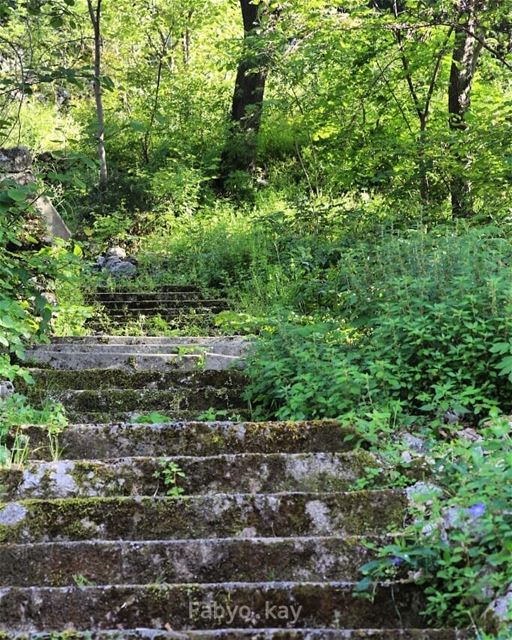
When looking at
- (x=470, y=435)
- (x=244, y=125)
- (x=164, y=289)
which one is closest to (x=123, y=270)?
(x=164, y=289)

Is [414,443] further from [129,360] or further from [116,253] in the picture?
[116,253]

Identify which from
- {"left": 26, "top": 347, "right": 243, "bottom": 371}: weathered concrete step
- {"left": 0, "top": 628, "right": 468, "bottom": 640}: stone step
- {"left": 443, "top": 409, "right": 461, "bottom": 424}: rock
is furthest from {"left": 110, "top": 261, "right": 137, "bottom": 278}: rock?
{"left": 0, "top": 628, "right": 468, "bottom": 640}: stone step

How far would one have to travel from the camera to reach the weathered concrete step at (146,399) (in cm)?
498

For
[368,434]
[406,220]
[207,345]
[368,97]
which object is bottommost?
[207,345]

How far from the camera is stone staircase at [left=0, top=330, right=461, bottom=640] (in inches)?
102

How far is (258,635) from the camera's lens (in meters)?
2.35

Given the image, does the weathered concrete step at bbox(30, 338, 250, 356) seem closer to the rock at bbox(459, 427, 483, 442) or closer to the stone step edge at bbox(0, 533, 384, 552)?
the rock at bbox(459, 427, 483, 442)

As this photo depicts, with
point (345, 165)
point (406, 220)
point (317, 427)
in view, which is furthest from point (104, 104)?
point (317, 427)

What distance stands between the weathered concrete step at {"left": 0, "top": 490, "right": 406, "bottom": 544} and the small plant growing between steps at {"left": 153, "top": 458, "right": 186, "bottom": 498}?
269 millimetres

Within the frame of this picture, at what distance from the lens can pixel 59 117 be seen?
65.3 ft

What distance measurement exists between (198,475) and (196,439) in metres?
0.43

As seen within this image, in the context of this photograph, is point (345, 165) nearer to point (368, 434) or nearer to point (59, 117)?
point (368, 434)

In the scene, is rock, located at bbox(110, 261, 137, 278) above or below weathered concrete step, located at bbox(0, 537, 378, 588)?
below

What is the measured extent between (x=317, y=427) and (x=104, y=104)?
1658 centimetres
